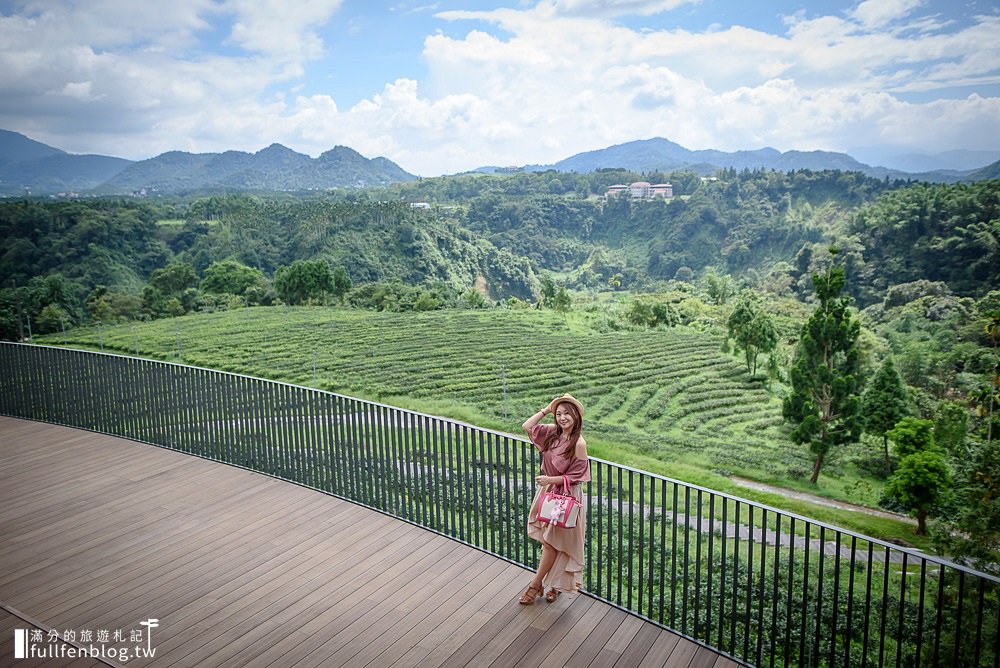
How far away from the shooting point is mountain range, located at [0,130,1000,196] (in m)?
64.6

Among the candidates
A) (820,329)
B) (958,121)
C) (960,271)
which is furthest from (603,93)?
(820,329)

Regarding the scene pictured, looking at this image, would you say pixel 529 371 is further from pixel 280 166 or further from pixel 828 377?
pixel 280 166

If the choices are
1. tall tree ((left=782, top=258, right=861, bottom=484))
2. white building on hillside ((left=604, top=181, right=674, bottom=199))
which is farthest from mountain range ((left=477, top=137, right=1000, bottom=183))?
tall tree ((left=782, top=258, right=861, bottom=484))

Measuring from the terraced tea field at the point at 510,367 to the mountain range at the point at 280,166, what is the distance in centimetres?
3651

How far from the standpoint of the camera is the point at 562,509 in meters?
3.21

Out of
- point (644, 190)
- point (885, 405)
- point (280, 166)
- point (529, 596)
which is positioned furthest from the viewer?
point (280, 166)

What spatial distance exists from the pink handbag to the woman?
3cm

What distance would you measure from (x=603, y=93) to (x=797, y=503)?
98605 mm

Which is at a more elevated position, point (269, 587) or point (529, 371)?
point (269, 587)

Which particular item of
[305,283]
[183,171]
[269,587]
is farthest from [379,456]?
[183,171]

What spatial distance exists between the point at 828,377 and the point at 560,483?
1736cm

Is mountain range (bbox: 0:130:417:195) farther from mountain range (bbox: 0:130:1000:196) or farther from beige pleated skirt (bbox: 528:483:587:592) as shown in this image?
beige pleated skirt (bbox: 528:483:587:592)

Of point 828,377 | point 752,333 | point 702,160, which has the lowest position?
point 752,333

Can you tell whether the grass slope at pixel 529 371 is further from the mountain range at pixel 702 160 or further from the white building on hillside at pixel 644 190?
the mountain range at pixel 702 160
